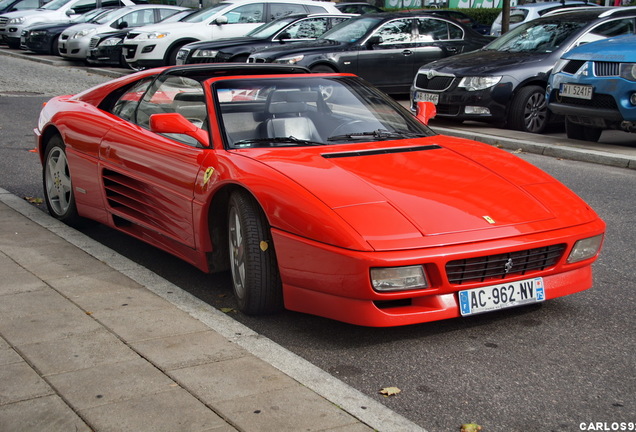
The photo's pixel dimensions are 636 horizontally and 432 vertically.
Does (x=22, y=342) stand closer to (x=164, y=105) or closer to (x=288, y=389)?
(x=288, y=389)

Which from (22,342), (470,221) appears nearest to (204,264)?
(22,342)

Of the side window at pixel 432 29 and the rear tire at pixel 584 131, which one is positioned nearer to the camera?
the rear tire at pixel 584 131

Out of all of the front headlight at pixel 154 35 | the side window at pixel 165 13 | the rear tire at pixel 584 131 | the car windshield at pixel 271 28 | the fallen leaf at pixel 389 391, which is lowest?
the rear tire at pixel 584 131

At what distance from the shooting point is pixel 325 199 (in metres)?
4.40

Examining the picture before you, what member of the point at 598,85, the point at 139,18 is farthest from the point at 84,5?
the point at 598,85

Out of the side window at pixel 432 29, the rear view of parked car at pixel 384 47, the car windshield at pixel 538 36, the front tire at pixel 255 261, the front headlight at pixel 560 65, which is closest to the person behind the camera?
the front tire at pixel 255 261

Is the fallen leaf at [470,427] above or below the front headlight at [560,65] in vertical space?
below

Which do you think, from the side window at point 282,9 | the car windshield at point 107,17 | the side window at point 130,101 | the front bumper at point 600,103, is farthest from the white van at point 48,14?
the side window at point 130,101

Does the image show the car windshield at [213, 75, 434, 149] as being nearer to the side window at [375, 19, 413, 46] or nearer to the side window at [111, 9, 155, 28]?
the side window at [375, 19, 413, 46]

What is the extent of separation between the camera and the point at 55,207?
6.98 m

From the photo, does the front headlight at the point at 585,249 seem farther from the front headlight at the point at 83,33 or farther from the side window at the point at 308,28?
the front headlight at the point at 83,33

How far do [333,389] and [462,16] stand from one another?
14.8 meters

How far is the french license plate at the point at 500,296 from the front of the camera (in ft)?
14.2

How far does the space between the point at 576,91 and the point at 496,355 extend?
740cm
